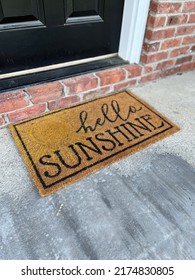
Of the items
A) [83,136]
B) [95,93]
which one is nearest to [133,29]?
[95,93]

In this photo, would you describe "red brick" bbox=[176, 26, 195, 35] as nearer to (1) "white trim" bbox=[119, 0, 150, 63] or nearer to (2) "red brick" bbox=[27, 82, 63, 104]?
(1) "white trim" bbox=[119, 0, 150, 63]

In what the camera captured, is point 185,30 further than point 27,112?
Yes

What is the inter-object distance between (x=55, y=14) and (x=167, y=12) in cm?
66

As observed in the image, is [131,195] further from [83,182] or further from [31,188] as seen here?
[31,188]

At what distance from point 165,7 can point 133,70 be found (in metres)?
0.39

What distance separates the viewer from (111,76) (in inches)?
52.0

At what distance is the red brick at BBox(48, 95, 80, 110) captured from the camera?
120 centimetres

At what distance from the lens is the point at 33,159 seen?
94cm

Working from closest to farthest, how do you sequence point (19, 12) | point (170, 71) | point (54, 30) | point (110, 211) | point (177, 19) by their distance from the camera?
point (110, 211)
point (19, 12)
point (54, 30)
point (177, 19)
point (170, 71)

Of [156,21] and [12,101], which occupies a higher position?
[156,21]

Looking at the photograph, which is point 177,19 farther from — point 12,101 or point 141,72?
point 12,101

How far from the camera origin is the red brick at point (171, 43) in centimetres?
141

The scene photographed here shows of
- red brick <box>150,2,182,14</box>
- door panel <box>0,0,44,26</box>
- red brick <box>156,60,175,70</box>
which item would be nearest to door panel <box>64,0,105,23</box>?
door panel <box>0,0,44,26</box>

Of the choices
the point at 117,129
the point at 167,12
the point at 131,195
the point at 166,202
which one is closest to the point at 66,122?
the point at 117,129
